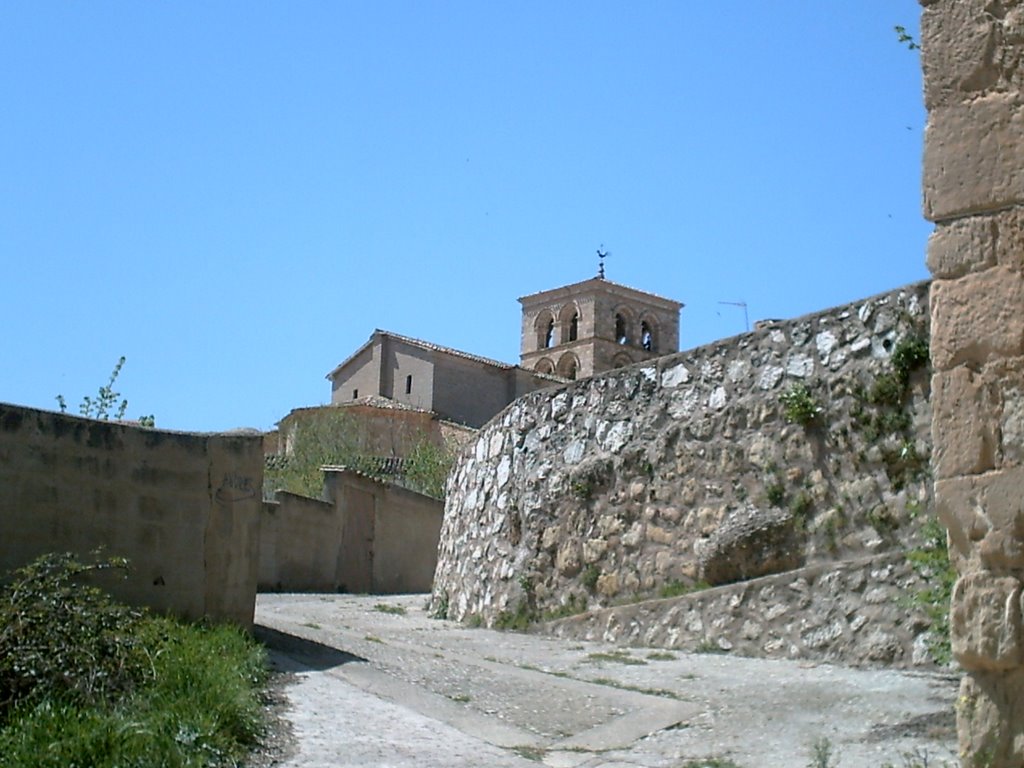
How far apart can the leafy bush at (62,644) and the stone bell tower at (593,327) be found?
57181 mm

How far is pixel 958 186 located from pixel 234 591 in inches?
243

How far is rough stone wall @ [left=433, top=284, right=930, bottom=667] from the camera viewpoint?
364 inches

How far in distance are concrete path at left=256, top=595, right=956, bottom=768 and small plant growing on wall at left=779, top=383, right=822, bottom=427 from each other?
1.96 meters

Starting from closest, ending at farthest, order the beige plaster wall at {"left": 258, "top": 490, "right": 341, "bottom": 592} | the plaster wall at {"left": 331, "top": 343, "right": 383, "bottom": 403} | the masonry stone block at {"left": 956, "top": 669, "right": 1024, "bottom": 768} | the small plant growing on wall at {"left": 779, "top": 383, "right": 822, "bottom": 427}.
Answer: the masonry stone block at {"left": 956, "top": 669, "right": 1024, "bottom": 768} → the small plant growing on wall at {"left": 779, "top": 383, "right": 822, "bottom": 427} → the beige plaster wall at {"left": 258, "top": 490, "right": 341, "bottom": 592} → the plaster wall at {"left": 331, "top": 343, "right": 383, "bottom": 403}

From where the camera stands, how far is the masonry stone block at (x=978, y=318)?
400 cm

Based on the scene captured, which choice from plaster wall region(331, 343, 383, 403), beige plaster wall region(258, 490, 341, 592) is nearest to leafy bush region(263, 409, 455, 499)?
plaster wall region(331, 343, 383, 403)

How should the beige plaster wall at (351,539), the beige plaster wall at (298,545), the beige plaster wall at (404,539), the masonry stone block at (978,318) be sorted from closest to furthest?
the masonry stone block at (978,318) < the beige plaster wall at (298,545) < the beige plaster wall at (351,539) < the beige plaster wall at (404,539)

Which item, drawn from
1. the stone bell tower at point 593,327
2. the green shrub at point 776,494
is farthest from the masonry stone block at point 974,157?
the stone bell tower at point 593,327

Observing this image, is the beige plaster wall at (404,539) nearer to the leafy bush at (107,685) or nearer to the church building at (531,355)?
the leafy bush at (107,685)

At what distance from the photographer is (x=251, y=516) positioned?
9.05 metres

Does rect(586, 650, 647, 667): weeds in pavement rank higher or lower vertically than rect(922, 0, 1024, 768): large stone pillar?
lower

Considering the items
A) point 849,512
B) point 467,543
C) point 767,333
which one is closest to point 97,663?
point 849,512

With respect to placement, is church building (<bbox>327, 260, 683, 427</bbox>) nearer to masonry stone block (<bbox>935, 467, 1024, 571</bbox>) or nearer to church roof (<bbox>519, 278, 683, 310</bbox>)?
church roof (<bbox>519, 278, 683, 310</bbox>)

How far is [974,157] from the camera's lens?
4.13m
